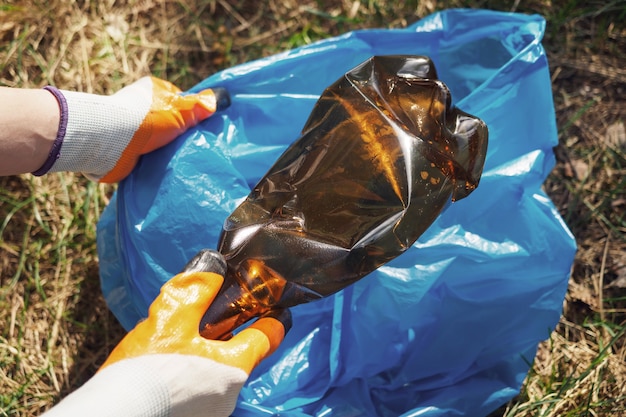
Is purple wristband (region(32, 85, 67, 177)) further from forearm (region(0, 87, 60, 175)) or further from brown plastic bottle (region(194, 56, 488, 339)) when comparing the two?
brown plastic bottle (region(194, 56, 488, 339))

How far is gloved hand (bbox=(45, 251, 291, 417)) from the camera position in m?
0.77

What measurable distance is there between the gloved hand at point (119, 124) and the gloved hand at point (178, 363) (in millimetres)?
306

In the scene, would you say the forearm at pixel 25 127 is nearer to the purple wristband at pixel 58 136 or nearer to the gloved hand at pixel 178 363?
the purple wristband at pixel 58 136

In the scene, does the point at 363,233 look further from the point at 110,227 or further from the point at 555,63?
the point at 555,63

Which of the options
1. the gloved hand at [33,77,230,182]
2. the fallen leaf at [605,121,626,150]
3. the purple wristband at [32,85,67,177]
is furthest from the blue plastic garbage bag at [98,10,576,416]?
the fallen leaf at [605,121,626,150]

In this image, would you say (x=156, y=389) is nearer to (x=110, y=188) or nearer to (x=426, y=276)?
(x=426, y=276)

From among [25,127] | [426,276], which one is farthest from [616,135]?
[25,127]

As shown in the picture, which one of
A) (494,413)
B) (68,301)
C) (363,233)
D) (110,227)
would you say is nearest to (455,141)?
(363,233)

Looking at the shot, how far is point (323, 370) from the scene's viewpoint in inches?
45.7

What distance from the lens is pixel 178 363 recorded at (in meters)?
0.82

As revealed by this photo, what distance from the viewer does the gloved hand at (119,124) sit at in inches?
40.8

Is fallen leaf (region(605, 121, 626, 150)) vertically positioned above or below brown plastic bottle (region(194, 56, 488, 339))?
below

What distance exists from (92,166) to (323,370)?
1.81 feet

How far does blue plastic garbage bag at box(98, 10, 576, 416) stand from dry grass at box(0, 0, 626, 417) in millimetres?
177
